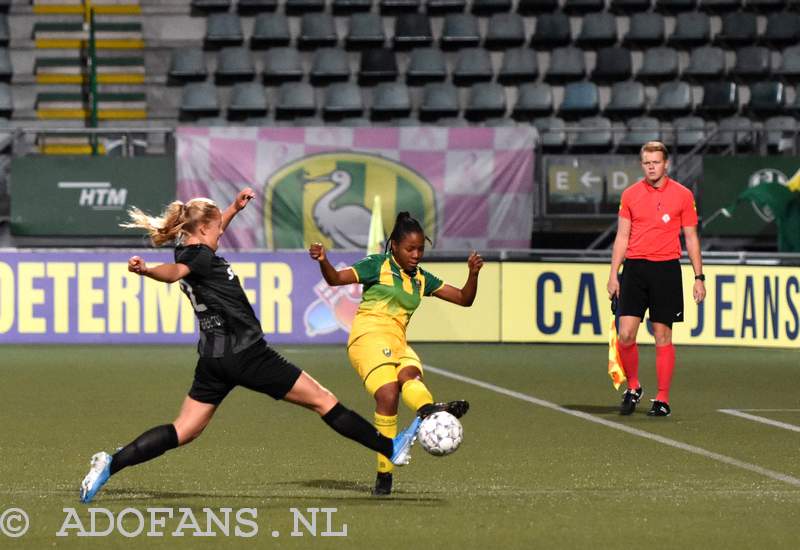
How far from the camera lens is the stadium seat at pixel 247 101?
2561 centimetres

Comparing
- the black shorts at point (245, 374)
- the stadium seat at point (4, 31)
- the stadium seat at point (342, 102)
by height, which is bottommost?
the black shorts at point (245, 374)

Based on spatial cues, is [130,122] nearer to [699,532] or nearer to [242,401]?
[242,401]

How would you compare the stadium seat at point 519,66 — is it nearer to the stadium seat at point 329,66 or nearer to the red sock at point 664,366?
the stadium seat at point 329,66

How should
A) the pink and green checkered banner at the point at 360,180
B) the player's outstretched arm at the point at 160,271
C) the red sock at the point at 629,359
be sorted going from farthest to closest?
the pink and green checkered banner at the point at 360,180, the red sock at the point at 629,359, the player's outstretched arm at the point at 160,271

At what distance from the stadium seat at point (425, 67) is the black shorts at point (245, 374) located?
19.3 meters

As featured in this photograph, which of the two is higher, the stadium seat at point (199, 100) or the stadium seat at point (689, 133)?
the stadium seat at point (199, 100)

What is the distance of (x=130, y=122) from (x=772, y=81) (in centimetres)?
1087

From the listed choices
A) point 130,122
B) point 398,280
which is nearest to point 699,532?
point 398,280

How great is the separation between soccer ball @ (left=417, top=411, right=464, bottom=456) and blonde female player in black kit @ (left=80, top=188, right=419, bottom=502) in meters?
0.14

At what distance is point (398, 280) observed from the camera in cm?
787

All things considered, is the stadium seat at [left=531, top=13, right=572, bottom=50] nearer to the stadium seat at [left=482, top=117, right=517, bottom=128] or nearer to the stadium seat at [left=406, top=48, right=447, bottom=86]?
the stadium seat at [left=406, top=48, right=447, bottom=86]

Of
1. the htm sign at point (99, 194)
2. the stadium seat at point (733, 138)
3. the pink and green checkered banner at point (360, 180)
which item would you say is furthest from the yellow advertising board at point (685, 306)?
the htm sign at point (99, 194)

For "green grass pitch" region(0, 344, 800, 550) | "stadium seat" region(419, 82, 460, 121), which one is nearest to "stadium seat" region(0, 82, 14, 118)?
"stadium seat" region(419, 82, 460, 121)

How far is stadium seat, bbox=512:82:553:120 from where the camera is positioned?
25.6 metres
